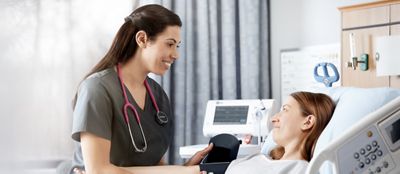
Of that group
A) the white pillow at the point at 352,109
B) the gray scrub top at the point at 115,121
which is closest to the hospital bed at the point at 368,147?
the white pillow at the point at 352,109

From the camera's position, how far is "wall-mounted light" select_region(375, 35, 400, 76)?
271cm

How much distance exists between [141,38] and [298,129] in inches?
24.5

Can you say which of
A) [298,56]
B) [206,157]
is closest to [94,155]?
[206,157]

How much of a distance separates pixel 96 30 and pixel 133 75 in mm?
1130

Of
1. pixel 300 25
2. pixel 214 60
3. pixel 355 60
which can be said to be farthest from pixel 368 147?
pixel 300 25

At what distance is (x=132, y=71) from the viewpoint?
1941 mm

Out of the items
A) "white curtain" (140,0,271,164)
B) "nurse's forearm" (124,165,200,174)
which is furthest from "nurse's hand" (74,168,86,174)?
"white curtain" (140,0,271,164)

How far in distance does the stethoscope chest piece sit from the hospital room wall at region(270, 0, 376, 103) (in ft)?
5.60

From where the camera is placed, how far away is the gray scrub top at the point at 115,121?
68.0 inches

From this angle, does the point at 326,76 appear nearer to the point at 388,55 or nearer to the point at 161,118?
the point at 388,55

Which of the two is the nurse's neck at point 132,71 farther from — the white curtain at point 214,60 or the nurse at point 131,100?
the white curtain at point 214,60

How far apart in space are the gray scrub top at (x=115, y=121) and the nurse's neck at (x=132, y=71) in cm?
5

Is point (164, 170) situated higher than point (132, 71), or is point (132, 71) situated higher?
point (132, 71)

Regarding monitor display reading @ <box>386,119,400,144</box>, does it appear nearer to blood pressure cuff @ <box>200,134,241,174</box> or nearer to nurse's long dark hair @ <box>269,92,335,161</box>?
nurse's long dark hair @ <box>269,92,335,161</box>
